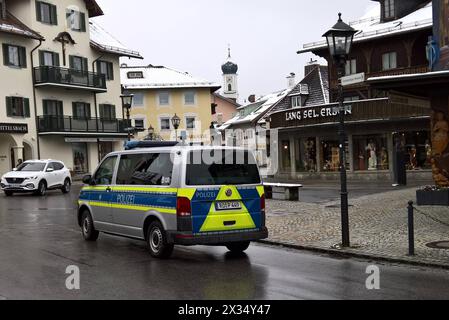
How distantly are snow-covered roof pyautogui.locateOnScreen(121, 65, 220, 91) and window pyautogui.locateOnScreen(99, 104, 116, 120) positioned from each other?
17.6 metres

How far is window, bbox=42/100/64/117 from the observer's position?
40.7 metres

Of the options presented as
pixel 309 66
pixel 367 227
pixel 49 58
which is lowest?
pixel 367 227

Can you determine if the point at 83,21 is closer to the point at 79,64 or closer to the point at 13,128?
the point at 79,64

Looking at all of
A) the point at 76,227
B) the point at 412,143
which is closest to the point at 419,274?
the point at 76,227

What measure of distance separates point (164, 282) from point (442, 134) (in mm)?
12204

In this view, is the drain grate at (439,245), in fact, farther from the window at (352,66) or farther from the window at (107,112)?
the window at (107,112)

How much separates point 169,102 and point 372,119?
127ft

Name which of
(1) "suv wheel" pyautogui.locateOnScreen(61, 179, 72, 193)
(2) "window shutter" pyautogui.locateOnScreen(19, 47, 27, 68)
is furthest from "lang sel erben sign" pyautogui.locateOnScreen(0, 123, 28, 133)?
(1) "suv wheel" pyautogui.locateOnScreen(61, 179, 72, 193)

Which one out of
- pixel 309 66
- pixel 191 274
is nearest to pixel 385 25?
pixel 309 66

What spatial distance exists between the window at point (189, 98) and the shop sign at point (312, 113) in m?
31.7

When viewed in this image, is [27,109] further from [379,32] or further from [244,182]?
[244,182]

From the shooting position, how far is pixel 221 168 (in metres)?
9.55

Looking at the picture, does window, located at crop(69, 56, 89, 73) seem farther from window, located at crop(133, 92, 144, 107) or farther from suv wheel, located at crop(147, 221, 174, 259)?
suv wheel, located at crop(147, 221, 174, 259)

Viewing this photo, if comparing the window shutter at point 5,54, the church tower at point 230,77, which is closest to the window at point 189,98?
the window shutter at point 5,54
